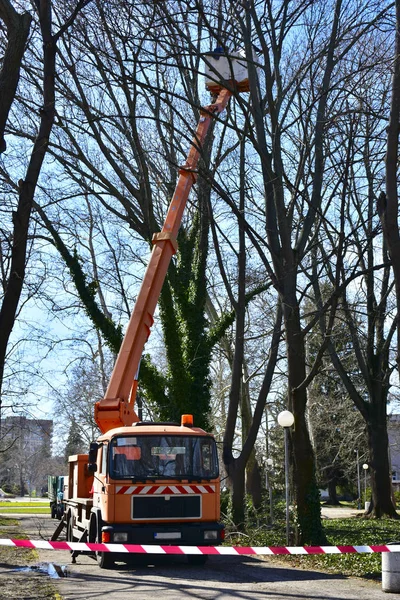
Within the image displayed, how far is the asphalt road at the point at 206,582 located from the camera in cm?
1013

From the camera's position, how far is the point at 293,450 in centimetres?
1534

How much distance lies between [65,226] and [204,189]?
3921 millimetres

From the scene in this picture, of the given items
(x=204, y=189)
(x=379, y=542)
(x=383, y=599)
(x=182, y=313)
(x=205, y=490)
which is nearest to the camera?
(x=383, y=599)

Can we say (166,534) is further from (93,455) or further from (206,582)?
(93,455)

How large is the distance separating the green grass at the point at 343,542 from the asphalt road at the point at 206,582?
0.42m

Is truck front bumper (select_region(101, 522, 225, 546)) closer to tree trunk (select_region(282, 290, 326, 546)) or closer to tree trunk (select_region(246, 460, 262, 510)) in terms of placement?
tree trunk (select_region(282, 290, 326, 546))

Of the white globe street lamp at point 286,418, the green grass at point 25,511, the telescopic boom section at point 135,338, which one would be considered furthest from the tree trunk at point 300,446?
the green grass at point 25,511

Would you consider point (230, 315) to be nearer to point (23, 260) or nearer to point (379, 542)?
point (379, 542)

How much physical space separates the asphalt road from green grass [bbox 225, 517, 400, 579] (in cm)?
42

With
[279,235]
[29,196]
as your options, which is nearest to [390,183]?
[279,235]

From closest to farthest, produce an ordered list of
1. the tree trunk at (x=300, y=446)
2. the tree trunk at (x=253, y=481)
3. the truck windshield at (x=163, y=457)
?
the truck windshield at (x=163, y=457) < the tree trunk at (x=300, y=446) < the tree trunk at (x=253, y=481)

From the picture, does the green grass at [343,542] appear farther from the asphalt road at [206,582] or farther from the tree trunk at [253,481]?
the tree trunk at [253,481]

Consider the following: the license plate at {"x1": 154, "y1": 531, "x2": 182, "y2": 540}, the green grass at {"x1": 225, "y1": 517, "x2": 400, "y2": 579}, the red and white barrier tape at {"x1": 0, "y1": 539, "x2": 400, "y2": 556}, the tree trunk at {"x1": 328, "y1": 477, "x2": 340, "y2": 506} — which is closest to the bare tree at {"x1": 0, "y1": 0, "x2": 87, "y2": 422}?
the red and white barrier tape at {"x1": 0, "y1": 539, "x2": 400, "y2": 556}

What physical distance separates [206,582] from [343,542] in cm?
516
